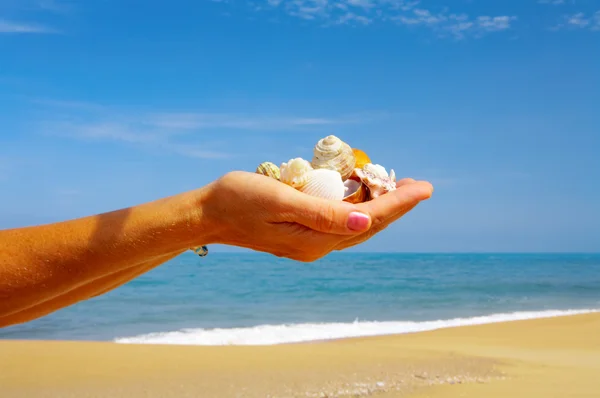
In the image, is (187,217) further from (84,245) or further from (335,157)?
(335,157)

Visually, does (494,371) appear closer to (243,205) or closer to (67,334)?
(243,205)

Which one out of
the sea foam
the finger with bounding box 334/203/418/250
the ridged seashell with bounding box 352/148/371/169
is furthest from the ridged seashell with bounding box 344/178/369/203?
the sea foam

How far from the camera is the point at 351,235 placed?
105 inches

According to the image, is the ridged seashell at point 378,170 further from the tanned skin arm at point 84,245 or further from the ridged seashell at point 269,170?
the tanned skin arm at point 84,245

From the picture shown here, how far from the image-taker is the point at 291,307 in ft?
58.9

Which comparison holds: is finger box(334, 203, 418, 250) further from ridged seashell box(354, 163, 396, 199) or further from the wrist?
the wrist

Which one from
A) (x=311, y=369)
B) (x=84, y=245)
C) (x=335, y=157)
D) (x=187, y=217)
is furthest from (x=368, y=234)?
(x=311, y=369)

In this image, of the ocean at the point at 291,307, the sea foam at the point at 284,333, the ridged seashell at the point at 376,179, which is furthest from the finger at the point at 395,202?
the ocean at the point at 291,307

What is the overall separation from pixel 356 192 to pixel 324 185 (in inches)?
7.7

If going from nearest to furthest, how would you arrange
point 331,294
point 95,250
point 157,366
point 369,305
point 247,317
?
point 95,250
point 157,366
point 247,317
point 369,305
point 331,294

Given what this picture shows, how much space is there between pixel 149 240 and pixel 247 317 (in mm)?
13651

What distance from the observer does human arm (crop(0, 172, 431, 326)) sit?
2.47 m

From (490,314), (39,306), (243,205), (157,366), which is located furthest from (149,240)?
(490,314)

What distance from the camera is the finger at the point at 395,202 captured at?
2.76m
